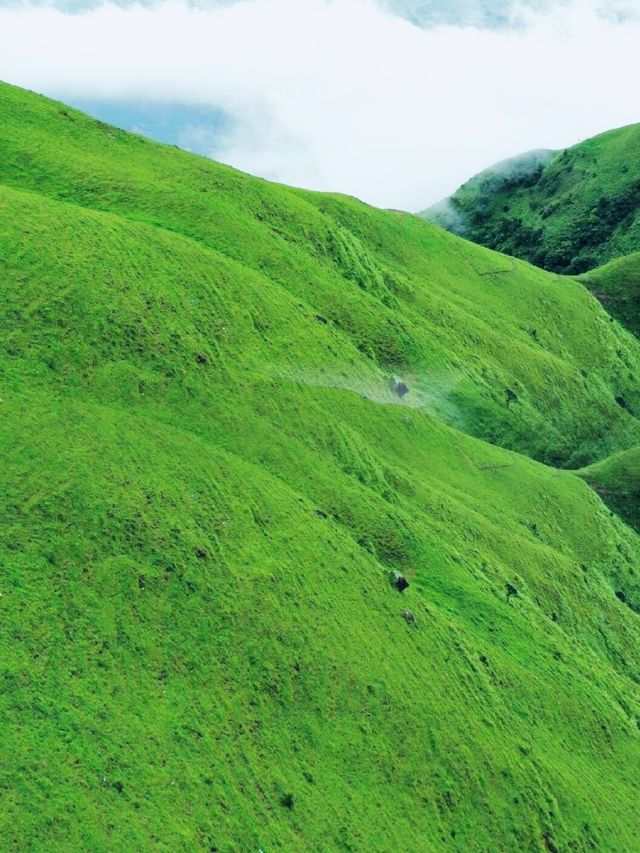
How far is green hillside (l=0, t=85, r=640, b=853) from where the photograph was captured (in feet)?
157

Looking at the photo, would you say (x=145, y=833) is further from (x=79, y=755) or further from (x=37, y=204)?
(x=37, y=204)

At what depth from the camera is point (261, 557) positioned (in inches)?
2400

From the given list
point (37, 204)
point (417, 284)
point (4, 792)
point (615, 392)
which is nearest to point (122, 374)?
point (37, 204)

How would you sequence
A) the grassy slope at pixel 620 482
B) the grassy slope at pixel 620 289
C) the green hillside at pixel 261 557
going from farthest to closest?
1. the grassy slope at pixel 620 289
2. the grassy slope at pixel 620 482
3. the green hillside at pixel 261 557

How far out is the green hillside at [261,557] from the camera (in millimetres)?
47938

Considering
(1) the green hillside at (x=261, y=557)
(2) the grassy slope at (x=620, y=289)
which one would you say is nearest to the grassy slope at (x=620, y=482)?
(1) the green hillside at (x=261, y=557)

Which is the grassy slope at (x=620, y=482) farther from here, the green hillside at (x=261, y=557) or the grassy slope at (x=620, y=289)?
the grassy slope at (x=620, y=289)

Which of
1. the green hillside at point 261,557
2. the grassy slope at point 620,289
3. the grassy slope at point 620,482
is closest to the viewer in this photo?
the green hillside at point 261,557

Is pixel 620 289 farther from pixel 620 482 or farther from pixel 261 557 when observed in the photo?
A: pixel 261 557

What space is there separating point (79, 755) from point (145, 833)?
491cm

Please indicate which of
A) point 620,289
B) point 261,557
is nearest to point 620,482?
point 620,289

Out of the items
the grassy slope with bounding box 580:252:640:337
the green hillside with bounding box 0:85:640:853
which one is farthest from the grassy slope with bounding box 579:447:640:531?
the grassy slope with bounding box 580:252:640:337

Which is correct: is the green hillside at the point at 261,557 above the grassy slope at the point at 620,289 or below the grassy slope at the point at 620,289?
below

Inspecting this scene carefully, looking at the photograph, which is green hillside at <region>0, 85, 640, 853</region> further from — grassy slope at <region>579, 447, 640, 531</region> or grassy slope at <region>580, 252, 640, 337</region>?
grassy slope at <region>580, 252, 640, 337</region>
